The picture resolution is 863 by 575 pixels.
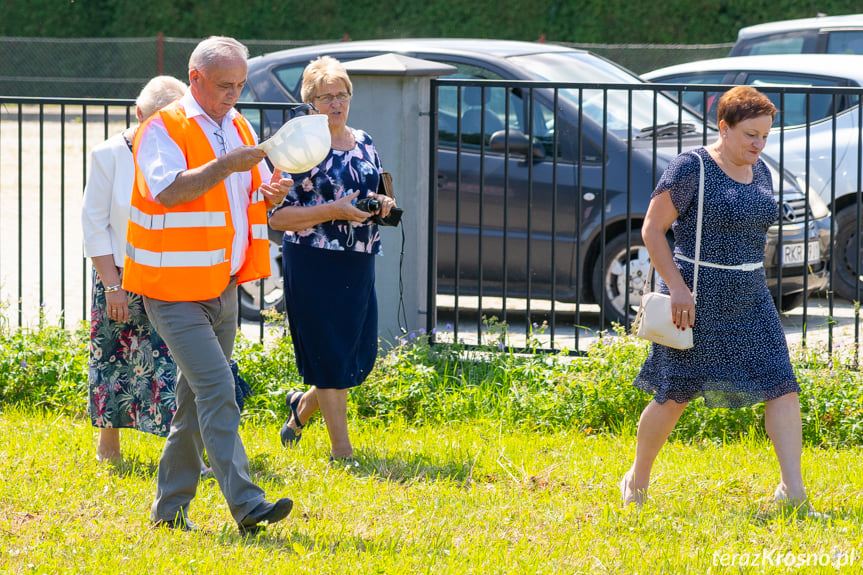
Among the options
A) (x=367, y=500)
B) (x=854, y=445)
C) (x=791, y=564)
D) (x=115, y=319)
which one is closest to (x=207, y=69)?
(x=115, y=319)

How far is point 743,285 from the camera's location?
3.96 metres

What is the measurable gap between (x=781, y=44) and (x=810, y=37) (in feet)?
1.35

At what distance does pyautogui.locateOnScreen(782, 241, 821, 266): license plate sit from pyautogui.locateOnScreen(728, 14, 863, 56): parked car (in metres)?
3.67

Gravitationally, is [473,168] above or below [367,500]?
above

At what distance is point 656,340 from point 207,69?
1.89m

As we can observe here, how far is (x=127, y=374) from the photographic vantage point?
4.61 meters

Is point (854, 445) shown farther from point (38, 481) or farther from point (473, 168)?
point (38, 481)

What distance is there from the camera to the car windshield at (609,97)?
702 cm

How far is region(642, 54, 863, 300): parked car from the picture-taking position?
7547 mm

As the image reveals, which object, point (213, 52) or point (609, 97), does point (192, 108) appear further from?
point (609, 97)

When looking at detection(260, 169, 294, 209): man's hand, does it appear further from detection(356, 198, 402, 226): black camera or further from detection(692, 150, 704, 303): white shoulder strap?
detection(692, 150, 704, 303): white shoulder strap

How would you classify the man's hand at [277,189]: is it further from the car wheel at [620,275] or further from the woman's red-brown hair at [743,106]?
the car wheel at [620,275]

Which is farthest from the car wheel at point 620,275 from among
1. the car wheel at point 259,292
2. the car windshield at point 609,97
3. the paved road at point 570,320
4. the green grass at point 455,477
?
the car wheel at point 259,292

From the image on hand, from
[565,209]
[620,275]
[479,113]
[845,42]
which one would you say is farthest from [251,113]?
[845,42]
